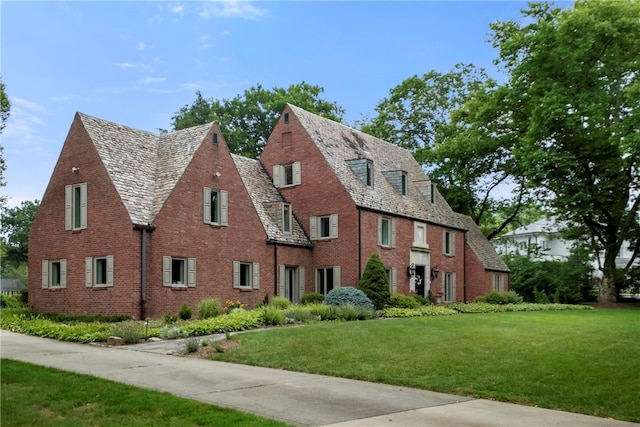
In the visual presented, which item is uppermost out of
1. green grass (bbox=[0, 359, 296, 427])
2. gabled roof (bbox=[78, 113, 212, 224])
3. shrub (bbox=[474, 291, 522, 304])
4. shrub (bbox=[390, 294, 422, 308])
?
gabled roof (bbox=[78, 113, 212, 224])

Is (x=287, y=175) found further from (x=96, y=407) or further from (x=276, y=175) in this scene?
(x=96, y=407)

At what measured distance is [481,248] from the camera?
42.4m

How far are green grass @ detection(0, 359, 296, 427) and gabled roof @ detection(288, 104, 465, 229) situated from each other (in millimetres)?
20839

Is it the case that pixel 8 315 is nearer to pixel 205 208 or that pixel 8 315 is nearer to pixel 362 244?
pixel 205 208

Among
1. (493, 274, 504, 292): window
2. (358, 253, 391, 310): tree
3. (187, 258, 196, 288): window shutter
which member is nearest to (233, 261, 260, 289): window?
(187, 258, 196, 288): window shutter

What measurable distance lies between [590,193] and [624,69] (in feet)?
23.7

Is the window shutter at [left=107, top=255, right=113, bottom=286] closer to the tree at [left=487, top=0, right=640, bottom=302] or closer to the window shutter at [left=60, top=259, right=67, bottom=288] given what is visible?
the window shutter at [left=60, top=259, right=67, bottom=288]

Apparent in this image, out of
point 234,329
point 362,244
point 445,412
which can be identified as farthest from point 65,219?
point 445,412

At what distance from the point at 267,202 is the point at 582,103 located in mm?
17806

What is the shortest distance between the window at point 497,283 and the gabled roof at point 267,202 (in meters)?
16.4

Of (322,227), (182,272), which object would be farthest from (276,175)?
(182,272)

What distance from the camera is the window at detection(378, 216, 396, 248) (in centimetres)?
3195

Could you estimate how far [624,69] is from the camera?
33.5 m

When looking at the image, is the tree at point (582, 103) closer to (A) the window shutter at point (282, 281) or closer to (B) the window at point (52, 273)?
(A) the window shutter at point (282, 281)
